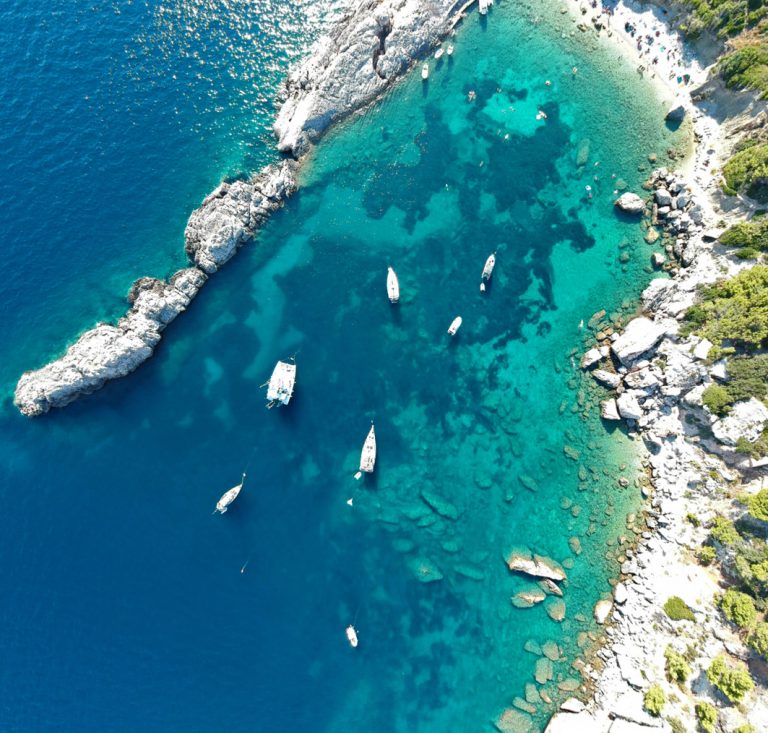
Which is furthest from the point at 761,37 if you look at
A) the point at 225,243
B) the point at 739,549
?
the point at 225,243

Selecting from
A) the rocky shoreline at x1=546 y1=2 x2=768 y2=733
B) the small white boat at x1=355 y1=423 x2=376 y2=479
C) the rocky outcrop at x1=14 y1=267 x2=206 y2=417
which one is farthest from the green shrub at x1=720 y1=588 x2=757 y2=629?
the rocky outcrop at x1=14 y1=267 x2=206 y2=417

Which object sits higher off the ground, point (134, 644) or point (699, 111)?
point (699, 111)

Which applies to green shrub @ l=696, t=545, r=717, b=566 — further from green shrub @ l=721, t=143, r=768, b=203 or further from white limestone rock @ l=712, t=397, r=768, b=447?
green shrub @ l=721, t=143, r=768, b=203

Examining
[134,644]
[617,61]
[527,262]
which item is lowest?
[134,644]

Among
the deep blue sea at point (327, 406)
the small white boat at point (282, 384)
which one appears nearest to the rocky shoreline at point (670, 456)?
the deep blue sea at point (327, 406)

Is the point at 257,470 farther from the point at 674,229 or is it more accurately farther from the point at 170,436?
the point at 674,229

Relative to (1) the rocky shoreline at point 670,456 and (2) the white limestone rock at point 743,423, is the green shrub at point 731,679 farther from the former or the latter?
(2) the white limestone rock at point 743,423
